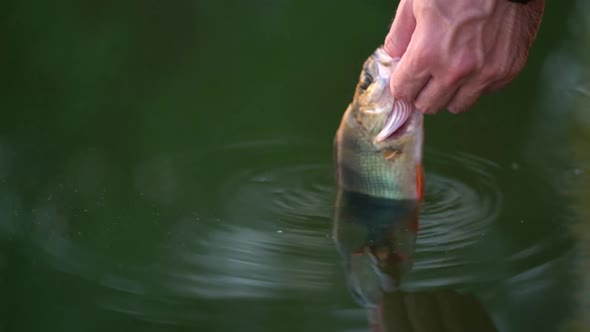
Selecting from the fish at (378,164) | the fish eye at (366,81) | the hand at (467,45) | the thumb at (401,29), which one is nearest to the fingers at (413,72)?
the hand at (467,45)

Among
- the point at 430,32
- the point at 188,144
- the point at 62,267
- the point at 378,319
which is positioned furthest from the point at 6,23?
the point at 378,319

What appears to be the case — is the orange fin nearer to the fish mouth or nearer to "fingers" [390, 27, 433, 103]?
the fish mouth

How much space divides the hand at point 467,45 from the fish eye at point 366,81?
18.5 inches

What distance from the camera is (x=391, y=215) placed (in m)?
2.45

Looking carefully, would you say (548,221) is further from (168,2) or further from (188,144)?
(168,2)

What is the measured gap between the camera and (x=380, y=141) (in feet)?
8.21

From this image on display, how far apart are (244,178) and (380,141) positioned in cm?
49

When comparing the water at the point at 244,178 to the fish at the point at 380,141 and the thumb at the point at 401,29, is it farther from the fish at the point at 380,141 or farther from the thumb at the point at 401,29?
the thumb at the point at 401,29

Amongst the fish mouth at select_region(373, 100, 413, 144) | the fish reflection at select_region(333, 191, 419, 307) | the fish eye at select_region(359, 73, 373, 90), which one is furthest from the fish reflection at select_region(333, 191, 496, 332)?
the fish eye at select_region(359, 73, 373, 90)

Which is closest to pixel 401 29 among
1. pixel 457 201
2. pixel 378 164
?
pixel 378 164

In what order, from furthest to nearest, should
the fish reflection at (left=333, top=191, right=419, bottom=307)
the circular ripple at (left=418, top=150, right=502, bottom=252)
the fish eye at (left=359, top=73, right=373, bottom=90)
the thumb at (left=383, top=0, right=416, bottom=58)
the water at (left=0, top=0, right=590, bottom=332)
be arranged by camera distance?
the fish eye at (left=359, top=73, right=373, bottom=90)
the circular ripple at (left=418, top=150, right=502, bottom=252)
the thumb at (left=383, top=0, right=416, bottom=58)
the fish reflection at (left=333, top=191, right=419, bottom=307)
the water at (left=0, top=0, right=590, bottom=332)

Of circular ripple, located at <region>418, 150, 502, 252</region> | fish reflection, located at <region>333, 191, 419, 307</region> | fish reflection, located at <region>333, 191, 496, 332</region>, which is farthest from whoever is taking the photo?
circular ripple, located at <region>418, 150, 502, 252</region>

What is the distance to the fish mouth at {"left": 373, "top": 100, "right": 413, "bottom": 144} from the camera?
2.45m

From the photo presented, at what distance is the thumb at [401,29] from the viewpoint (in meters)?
2.10
